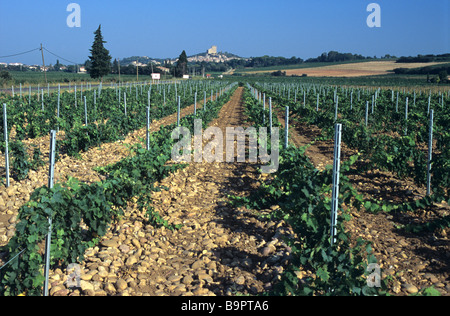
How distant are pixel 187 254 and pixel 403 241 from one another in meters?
2.95

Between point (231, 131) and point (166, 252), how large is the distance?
1124 cm

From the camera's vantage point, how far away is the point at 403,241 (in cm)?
612

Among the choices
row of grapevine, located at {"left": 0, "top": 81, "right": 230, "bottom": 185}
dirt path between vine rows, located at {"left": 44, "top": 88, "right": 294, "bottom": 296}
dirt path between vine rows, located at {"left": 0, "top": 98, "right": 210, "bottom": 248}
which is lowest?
dirt path between vine rows, located at {"left": 44, "top": 88, "right": 294, "bottom": 296}

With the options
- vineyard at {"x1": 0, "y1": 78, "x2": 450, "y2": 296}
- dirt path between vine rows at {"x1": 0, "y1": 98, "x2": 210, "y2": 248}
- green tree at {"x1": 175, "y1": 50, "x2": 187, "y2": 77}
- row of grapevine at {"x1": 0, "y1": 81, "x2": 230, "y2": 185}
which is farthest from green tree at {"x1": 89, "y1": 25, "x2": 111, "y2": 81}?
A: green tree at {"x1": 175, "y1": 50, "x2": 187, "y2": 77}

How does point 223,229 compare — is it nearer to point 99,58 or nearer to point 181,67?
point 99,58

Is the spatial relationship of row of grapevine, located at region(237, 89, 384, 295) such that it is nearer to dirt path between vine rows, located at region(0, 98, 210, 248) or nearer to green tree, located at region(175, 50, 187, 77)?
dirt path between vine rows, located at region(0, 98, 210, 248)

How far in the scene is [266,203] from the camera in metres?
7.50

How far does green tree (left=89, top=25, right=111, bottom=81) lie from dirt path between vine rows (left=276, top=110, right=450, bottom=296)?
52801 millimetres

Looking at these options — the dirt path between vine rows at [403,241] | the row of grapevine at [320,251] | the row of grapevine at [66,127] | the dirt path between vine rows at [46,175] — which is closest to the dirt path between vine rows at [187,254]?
the row of grapevine at [320,251]

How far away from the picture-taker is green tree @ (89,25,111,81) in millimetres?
57031

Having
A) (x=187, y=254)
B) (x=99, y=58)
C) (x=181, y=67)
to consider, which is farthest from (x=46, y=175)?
(x=181, y=67)

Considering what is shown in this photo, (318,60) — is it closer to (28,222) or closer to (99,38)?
(99,38)

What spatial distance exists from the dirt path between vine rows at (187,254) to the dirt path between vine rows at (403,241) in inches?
48.9
